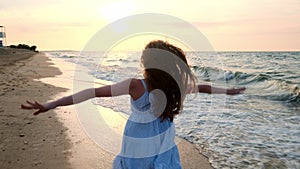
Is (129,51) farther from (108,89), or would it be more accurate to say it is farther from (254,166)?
(254,166)

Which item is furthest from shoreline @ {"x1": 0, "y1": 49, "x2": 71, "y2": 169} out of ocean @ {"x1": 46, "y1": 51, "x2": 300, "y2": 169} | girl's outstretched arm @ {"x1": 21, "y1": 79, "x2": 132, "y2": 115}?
girl's outstretched arm @ {"x1": 21, "y1": 79, "x2": 132, "y2": 115}

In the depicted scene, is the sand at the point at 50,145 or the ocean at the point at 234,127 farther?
the ocean at the point at 234,127

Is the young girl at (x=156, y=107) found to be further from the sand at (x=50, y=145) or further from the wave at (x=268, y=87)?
the wave at (x=268, y=87)

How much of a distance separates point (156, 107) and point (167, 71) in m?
0.30

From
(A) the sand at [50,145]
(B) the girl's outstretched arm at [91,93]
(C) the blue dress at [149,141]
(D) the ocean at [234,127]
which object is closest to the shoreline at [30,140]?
(A) the sand at [50,145]

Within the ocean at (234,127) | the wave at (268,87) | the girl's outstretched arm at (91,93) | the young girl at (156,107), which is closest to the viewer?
the girl's outstretched arm at (91,93)

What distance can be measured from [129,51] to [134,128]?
0.88m

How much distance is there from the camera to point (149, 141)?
2.64 meters

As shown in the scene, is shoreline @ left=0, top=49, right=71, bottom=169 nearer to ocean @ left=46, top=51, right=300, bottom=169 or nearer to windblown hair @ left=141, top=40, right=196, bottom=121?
ocean @ left=46, top=51, right=300, bottom=169

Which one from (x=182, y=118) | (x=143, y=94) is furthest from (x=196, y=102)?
(x=143, y=94)

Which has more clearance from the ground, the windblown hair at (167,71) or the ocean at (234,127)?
the windblown hair at (167,71)

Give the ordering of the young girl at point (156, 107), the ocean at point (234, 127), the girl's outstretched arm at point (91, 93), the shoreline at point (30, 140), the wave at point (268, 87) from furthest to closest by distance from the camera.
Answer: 1. the wave at point (268, 87)
2. the ocean at point (234, 127)
3. the shoreline at point (30, 140)
4. the young girl at point (156, 107)
5. the girl's outstretched arm at point (91, 93)

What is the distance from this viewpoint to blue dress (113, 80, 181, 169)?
262 cm

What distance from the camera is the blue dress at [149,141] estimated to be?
262cm
